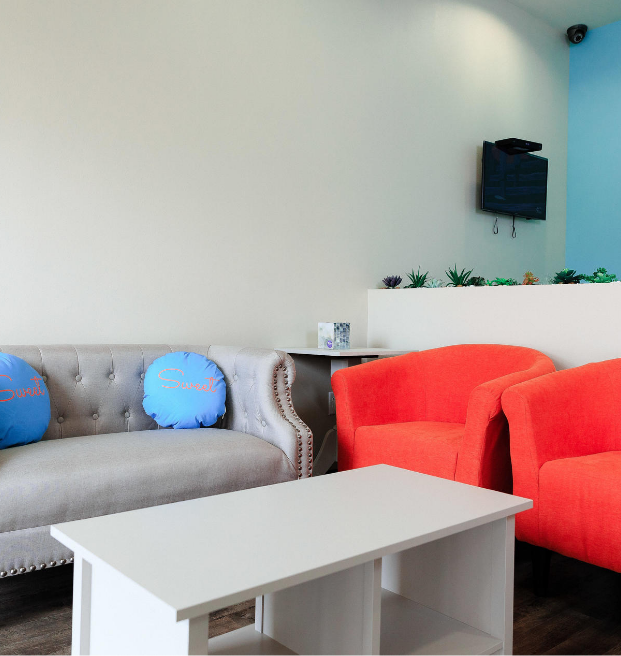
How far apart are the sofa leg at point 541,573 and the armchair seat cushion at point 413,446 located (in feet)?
1.40

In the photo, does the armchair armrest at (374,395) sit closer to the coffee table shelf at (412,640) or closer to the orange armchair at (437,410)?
the orange armchair at (437,410)

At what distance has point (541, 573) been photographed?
2188mm

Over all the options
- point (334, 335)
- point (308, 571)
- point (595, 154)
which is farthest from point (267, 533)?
point (595, 154)

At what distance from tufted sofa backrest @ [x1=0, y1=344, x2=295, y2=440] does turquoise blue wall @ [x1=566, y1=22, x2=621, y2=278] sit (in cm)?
351

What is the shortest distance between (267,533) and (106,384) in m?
1.48

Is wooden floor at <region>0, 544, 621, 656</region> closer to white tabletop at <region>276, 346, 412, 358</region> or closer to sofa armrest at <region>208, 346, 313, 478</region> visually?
sofa armrest at <region>208, 346, 313, 478</region>

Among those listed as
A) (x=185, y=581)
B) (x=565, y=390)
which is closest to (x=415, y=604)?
(x=185, y=581)

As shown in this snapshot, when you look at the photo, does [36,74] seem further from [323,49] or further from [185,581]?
[185,581]

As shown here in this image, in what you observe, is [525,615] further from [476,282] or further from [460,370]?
[476,282]

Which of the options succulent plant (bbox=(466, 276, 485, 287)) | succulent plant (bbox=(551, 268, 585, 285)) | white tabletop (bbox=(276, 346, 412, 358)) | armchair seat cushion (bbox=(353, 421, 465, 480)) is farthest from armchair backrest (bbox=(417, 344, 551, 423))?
succulent plant (bbox=(466, 276, 485, 287))

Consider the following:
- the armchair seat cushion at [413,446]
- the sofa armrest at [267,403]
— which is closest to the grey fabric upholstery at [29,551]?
the sofa armrest at [267,403]

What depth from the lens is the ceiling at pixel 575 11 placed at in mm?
4789

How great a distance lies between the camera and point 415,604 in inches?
67.6

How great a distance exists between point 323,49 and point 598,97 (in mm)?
2648
